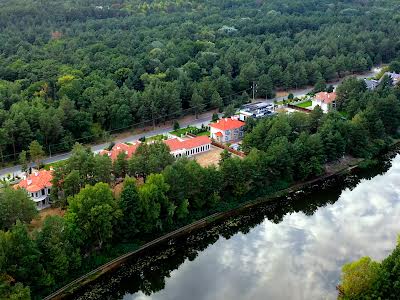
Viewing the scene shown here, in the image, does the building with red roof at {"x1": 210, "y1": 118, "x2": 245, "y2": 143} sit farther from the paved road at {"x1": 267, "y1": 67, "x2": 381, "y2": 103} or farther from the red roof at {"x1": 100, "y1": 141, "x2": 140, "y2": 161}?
the paved road at {"x1": 267, "y1": 67, "x2": 381, "y2": 103}

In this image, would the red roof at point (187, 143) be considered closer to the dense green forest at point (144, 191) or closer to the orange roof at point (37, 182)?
the dense green forest at point (144, 191)

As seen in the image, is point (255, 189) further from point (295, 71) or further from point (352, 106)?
point (295, 71)

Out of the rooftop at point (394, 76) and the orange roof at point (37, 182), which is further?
the rooftop at point (394, 76)

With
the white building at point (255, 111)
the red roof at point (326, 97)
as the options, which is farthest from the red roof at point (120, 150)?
the red roof at point (326, 97)

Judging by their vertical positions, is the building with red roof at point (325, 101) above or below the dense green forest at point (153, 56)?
below

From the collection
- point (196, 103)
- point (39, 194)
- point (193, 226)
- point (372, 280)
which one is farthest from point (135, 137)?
point (372, 280)

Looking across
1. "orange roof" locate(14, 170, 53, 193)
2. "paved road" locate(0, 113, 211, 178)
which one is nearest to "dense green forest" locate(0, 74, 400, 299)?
"orange roof" locate(14, 170, 53, 193)
